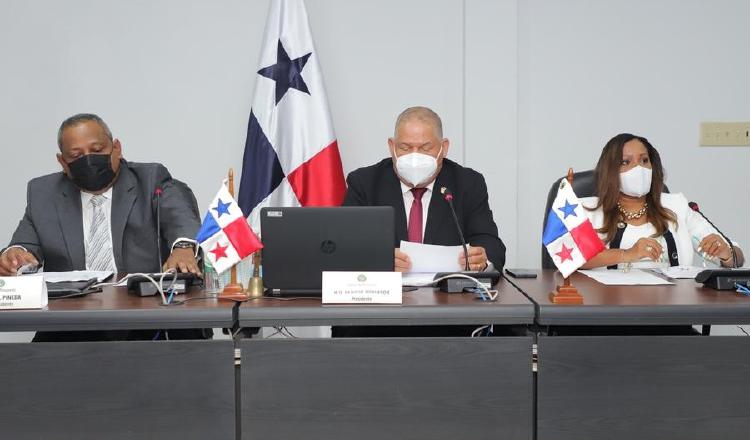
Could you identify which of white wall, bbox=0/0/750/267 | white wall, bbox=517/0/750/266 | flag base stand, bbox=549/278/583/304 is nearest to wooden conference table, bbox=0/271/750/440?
flag base stand, bbox=549/278/583/304

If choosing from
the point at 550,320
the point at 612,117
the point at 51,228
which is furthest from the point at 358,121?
the point at 550,320

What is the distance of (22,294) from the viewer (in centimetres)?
179

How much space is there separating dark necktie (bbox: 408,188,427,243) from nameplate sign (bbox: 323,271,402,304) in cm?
85

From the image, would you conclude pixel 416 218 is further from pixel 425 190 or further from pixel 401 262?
pixel 401 262

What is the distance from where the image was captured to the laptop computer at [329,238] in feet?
6.12

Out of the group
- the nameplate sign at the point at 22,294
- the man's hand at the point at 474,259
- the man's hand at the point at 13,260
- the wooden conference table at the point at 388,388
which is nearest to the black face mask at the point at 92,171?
the man's hand at the point at 13,260

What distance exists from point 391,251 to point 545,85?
2.14 meters

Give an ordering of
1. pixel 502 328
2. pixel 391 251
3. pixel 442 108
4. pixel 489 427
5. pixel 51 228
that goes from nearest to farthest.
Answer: pixel 489 427, pixel 391 251, pixel 502 328, pixel 51 228, pixel 442 108

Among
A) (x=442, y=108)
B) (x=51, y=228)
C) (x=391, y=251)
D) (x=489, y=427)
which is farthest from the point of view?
(x=442, y=108)

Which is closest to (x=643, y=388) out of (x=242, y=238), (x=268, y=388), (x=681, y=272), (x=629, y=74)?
(x=681, y=272)

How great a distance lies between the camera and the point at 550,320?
1.76 metres

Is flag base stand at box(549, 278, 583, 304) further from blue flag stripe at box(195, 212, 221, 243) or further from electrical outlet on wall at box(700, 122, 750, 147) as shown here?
electrical outlet on wall at box(700, 122, 750, 147)

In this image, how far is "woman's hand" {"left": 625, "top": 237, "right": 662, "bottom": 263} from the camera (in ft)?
7.92

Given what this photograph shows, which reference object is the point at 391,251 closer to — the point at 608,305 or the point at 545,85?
the point at 608,305
